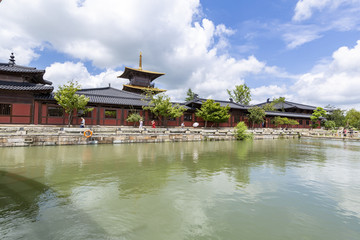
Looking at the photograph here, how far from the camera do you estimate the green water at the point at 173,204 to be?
368 centimetres

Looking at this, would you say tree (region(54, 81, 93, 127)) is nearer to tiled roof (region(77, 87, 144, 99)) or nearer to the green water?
tiled roof (region(77, 87, 144, 99))

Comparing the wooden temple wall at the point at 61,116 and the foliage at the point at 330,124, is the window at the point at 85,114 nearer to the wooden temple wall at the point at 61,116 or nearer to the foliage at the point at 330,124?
the wooden temple wall at the point at 61,116

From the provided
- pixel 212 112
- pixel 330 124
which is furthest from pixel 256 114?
pixel 330 124

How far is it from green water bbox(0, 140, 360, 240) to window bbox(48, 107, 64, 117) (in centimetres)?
1461

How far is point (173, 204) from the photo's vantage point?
4879 millimetres

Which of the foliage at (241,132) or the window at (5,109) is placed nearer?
the window at (5,109)

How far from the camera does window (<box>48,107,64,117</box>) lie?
20.9 metres

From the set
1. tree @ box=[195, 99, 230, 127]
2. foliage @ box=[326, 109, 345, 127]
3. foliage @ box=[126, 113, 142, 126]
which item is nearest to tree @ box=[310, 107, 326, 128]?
foliage @ box=[326, 109, 345, 127]

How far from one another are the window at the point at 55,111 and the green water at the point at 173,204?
575 inches

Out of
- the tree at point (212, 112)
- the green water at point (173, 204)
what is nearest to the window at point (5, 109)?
the green water at point (173, 204)

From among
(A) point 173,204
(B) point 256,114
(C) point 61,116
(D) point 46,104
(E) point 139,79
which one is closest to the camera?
(A) point 173,204

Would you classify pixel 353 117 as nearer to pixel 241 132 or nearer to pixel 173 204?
pixel 241 132

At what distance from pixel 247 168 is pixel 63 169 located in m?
8.48

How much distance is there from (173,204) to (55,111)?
2186cm
